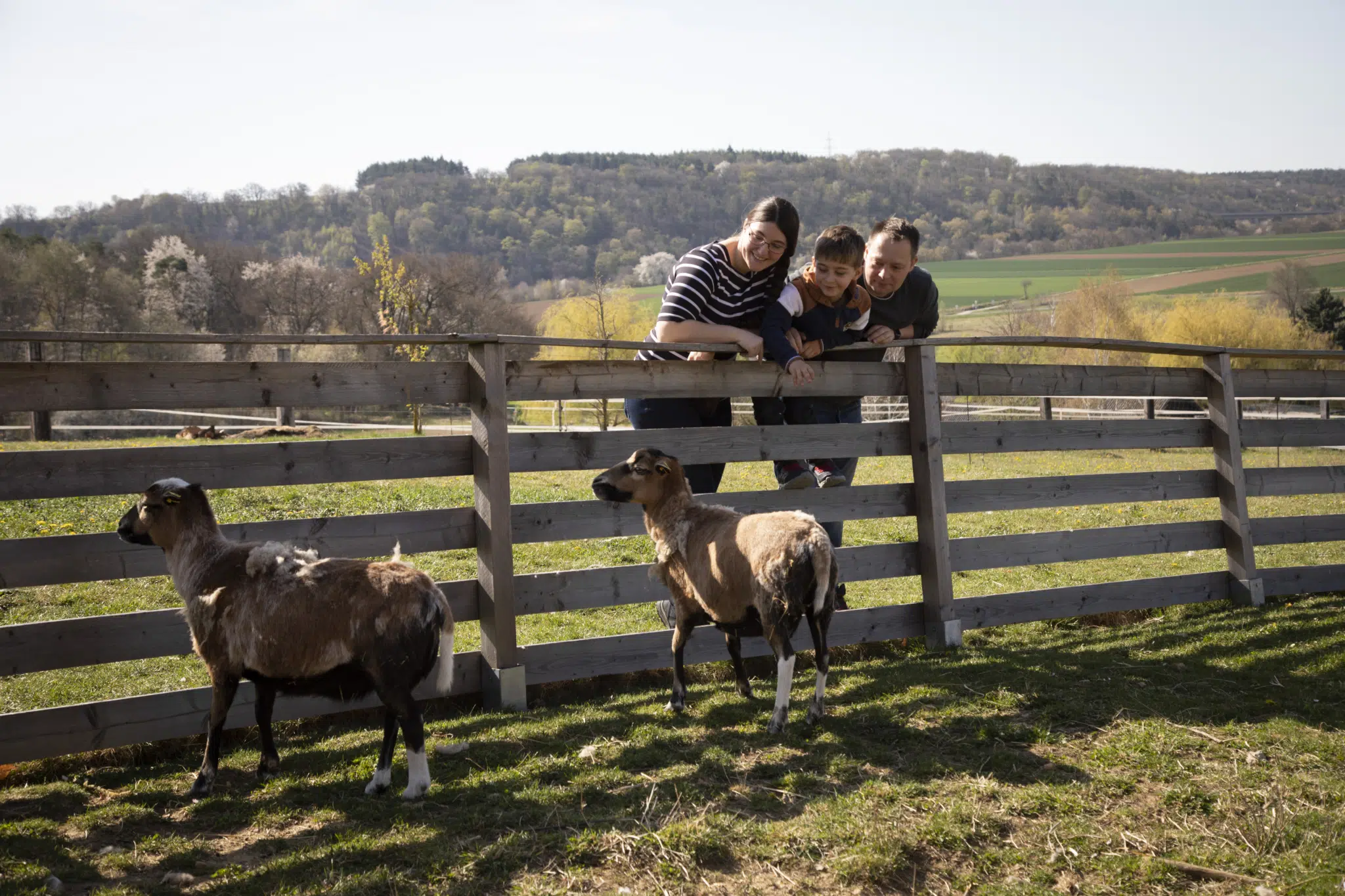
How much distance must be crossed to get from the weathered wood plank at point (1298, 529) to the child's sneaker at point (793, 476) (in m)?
4.82

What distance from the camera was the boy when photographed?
249 inches

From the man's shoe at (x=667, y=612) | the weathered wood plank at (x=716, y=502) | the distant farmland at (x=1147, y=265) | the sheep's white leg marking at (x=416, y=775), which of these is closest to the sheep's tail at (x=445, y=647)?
the sheep's white leg marking at (x=416, y=775)

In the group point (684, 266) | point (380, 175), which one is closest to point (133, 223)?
point (380, 175)

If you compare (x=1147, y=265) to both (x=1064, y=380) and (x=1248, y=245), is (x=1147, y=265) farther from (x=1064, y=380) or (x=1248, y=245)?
(x=1064, y=380)

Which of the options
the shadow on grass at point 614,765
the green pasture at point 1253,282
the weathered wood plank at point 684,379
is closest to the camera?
the shadow on grass at point 614,765

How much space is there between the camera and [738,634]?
5.67 metres

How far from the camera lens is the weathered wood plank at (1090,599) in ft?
24.0

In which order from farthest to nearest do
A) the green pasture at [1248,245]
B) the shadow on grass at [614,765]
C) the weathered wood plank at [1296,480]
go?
the green pasture at [1248,245] < the weathered wood plank at [1296,480] < the shadow on grass at [614,765]

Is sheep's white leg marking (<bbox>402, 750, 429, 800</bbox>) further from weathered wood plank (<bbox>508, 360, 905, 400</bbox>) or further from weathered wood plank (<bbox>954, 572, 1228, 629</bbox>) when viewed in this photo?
weathered wood plank (<bbox>954, 572, 1228, 629</bbox>)

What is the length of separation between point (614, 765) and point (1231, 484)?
6.63 metres

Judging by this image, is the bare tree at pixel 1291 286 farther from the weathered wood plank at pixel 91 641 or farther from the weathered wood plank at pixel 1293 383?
the weathered wood plank at pixel 91 641

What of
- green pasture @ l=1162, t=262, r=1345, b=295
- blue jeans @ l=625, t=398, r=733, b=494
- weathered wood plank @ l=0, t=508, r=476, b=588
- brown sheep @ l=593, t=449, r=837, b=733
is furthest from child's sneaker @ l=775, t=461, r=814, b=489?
green pasture @ l=1162, t=262, r=1345, b=295

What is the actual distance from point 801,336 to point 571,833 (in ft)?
13.1

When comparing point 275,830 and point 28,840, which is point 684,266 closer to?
point 275,830
